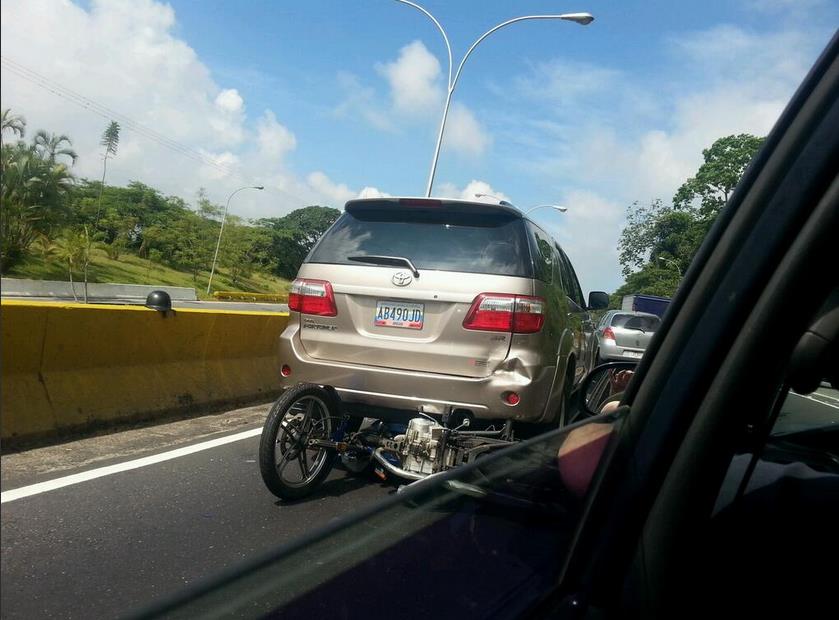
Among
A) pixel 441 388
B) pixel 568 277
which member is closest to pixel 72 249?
pixel 441 388

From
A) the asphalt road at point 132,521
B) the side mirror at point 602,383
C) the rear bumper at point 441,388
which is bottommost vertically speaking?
the asphalt road at point 132,521

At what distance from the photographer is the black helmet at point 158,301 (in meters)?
6.13

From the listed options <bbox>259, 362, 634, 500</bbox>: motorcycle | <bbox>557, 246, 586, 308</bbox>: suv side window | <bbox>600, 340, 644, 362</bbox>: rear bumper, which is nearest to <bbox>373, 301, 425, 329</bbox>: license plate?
<bbox>259, 362, 634, 500</bbox>: motorcycle

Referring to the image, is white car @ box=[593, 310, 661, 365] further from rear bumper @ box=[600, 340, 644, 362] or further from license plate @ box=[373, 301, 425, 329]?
license plate @ box=[373, 301, 425, 329]

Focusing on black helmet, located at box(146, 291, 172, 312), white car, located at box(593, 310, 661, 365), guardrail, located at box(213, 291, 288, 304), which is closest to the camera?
black helmet, located at box(146, 291, 172, 312)

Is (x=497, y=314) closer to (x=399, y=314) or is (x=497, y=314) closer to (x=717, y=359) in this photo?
(x=399, y=314)

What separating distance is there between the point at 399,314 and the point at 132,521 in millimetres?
1863

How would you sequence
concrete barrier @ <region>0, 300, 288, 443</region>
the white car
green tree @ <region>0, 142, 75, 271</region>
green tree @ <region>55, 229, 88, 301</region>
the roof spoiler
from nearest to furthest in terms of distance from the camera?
green tree @ <region>0, 142, 75, 271</region>, green tree @ <region>55, 229, 88, 301</region>, the roof spoiler, concrete barrier @ <region>0, 300, 288, 443</region>, the white car

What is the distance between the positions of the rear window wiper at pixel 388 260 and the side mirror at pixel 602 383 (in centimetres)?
165

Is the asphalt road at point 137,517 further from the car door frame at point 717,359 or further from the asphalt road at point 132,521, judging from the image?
the car door frame at point 717,359

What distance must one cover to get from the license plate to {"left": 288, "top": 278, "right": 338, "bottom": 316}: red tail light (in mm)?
297

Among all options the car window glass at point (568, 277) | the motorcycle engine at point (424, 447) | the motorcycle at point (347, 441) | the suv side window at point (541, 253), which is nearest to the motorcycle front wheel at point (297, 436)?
the motorcycle at point (347, 441)

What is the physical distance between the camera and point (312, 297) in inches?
171

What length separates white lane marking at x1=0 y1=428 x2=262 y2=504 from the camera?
13.4ft
